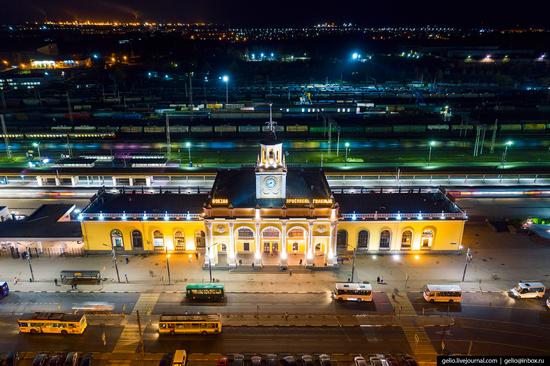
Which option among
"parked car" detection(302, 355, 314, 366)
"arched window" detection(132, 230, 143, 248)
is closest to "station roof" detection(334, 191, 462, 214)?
"parked car" detection(302, 355, 314, 366)

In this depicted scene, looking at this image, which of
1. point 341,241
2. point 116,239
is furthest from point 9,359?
point 341,241

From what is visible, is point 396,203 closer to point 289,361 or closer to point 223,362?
point 289,361

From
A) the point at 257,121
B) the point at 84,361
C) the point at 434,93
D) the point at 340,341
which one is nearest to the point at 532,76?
the point at 434,93

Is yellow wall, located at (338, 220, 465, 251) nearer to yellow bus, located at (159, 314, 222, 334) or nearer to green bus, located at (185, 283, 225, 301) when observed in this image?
green bus, located at (185, 283, 225, 301)

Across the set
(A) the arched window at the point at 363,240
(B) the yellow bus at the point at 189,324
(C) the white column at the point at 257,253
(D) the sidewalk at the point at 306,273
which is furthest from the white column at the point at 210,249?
(A) the arched window at the point at 363,240

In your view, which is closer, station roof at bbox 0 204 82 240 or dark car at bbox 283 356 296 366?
dark car at bbox 283 356 296 366

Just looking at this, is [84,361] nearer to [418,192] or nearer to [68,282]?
[68,282]
